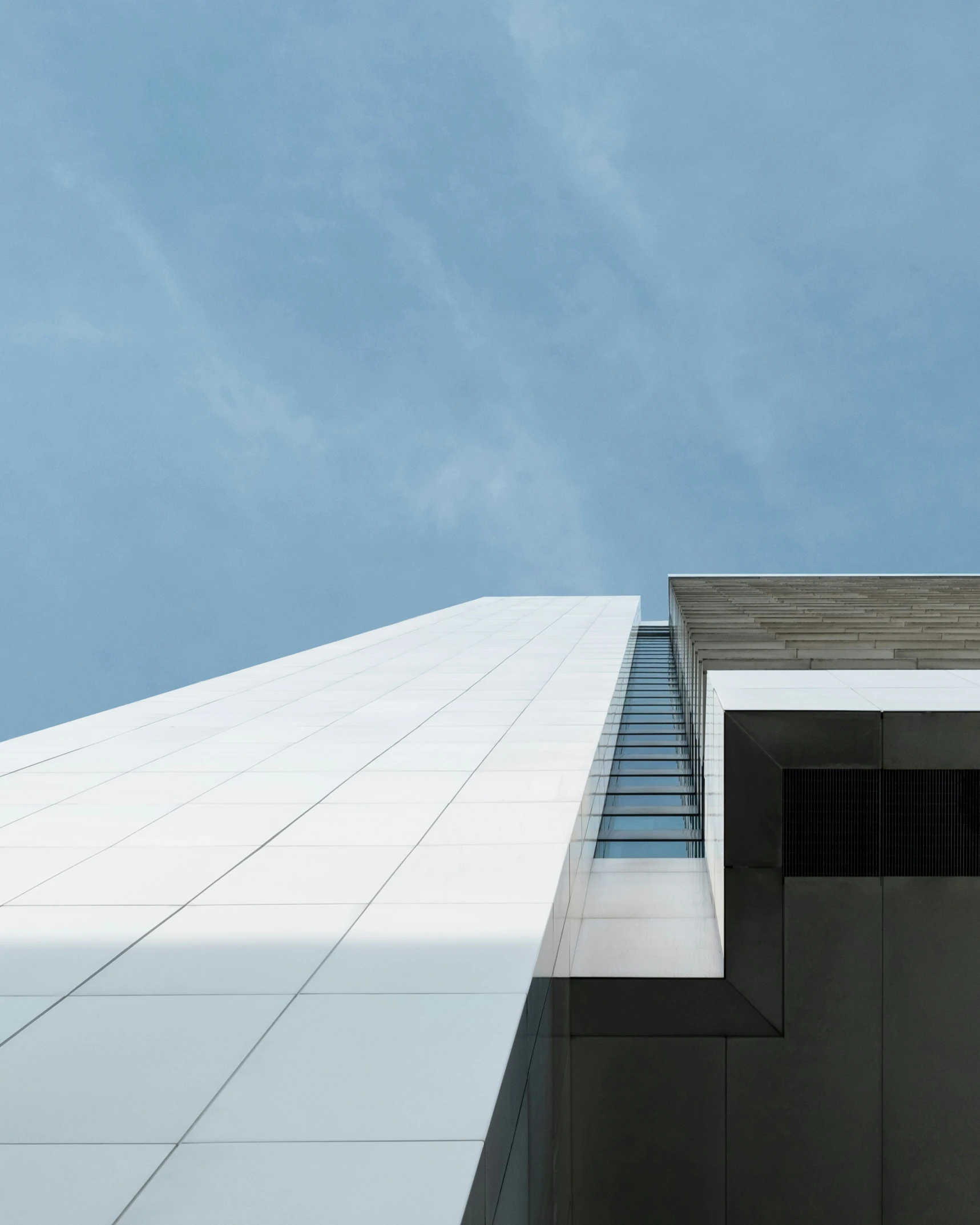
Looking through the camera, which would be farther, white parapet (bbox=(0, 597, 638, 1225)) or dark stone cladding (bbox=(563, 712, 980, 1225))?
dark stone cladding (bbox=(563, 712, 980, 1225))

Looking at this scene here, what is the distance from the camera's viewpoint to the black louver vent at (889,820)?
23.7ft

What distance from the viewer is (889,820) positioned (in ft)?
23.9

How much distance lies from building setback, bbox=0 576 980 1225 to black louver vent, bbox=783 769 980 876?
0.03 metres

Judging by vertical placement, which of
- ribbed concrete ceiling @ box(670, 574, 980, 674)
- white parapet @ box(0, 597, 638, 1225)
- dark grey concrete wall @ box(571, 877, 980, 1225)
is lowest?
dark grey concrete wall @ box(571, 877, 980, 1225)

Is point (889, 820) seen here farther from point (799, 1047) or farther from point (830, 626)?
point (830, 626)

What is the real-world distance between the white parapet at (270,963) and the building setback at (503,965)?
0.07 feet

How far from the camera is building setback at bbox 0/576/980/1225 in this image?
3424 millimetres

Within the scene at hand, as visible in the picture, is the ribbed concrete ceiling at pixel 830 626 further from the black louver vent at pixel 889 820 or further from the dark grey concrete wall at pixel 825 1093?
the dark grey concrete wall at pixel 825 1093

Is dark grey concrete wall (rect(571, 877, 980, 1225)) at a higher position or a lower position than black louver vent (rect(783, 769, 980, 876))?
lower

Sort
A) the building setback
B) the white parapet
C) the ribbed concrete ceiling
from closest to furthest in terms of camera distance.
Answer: the white parapet
the building setback
the ribbed concrete ceiling

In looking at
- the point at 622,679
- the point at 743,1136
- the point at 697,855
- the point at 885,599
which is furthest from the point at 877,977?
the point at 885,599

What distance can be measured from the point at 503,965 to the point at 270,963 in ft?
4.27

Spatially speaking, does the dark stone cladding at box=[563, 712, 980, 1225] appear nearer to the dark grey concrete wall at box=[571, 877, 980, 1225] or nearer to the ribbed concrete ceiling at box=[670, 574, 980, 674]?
the dark grey concrete wall at box=[571, 877, 980, 1225]

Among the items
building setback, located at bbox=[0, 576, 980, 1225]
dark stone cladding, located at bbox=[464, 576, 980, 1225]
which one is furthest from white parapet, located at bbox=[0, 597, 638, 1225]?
dark stone cladding, located at bbox=[464, 576, 980, 1225]
